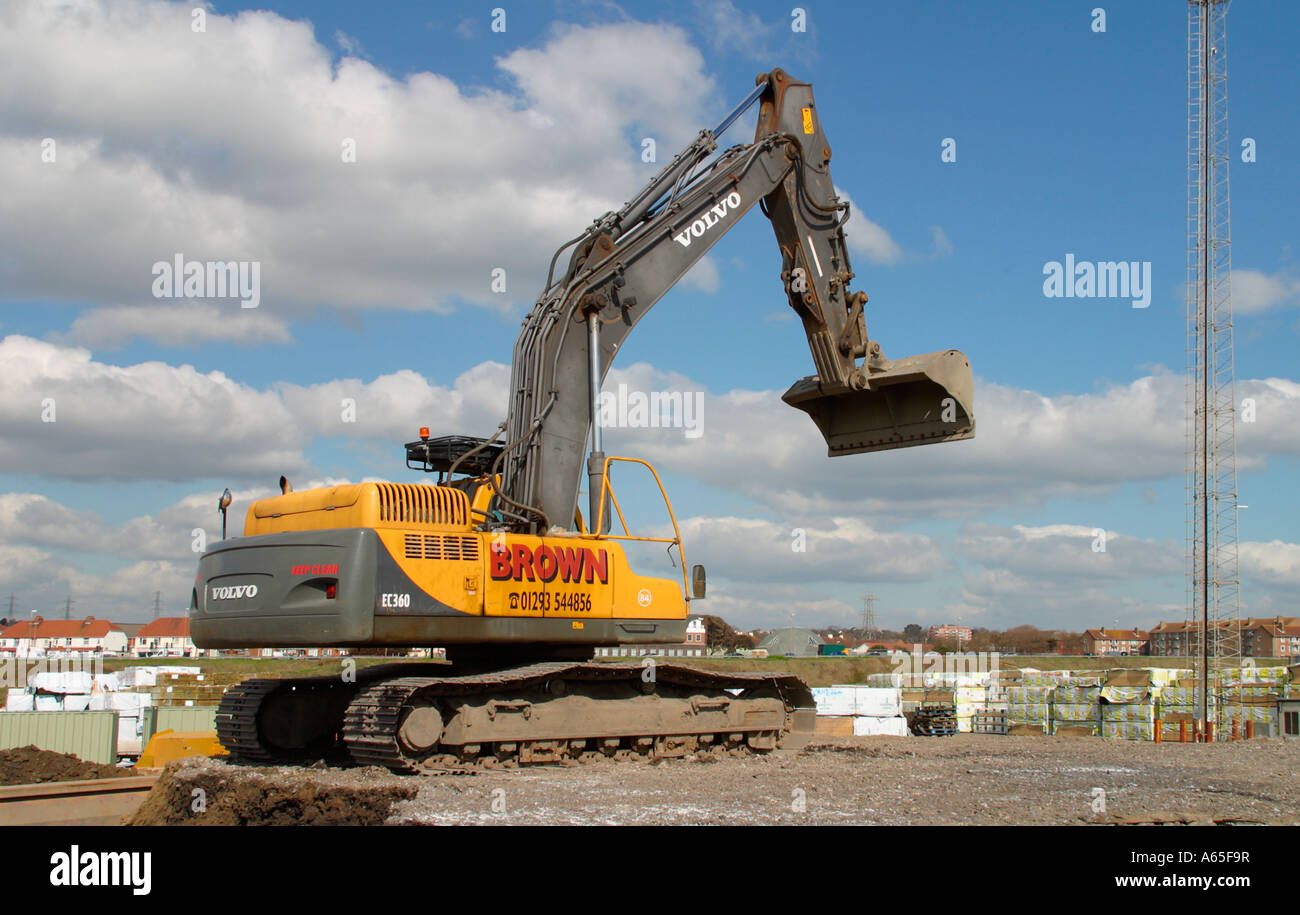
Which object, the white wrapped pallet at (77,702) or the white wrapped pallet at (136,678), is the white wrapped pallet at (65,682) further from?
the white wrapped pallet at (77,702)

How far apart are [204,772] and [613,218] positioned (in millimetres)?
7369

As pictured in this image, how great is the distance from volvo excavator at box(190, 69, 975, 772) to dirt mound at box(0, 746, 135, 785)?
7.34 feet

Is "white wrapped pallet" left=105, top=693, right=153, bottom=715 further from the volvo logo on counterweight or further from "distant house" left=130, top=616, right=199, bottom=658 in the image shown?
"distant house" left=130, top=616, right=199, bottom=658

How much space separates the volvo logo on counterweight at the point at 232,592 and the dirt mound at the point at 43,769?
3.24 meters

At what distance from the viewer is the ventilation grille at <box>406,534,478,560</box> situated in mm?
10797

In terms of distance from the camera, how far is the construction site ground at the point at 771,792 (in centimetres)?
786

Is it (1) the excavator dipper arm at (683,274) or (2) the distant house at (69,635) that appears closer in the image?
(1) the excavator dipper arm at (683,274)

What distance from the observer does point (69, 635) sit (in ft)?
417

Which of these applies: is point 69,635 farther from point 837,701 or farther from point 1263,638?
point 1263,638

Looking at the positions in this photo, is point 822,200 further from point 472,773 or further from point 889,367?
point 472,773

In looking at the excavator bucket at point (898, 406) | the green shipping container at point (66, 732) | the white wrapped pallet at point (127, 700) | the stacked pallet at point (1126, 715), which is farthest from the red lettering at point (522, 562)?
the white wrapped pallet at point (127, 700)

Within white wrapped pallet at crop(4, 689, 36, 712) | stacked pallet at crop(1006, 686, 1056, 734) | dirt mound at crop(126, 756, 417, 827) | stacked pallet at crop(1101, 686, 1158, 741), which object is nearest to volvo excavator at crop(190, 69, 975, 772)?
dirt mound at crop(126, 756, 417, 827)
